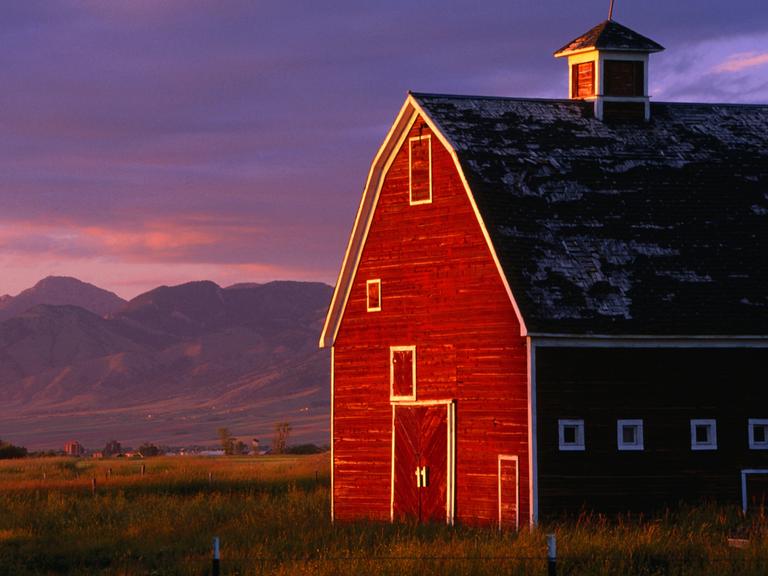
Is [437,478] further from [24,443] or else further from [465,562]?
[24,443]

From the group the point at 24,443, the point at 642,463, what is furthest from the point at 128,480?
the point at 24,443

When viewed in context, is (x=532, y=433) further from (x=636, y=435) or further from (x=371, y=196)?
(x=371, y=196)

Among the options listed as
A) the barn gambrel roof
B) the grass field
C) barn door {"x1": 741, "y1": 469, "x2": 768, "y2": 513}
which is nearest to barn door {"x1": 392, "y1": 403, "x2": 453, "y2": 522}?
the grass field

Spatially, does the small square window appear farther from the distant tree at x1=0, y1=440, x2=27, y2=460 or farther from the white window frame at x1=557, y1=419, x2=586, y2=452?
the distant tree at x1=0, y1=440, x2=27, y2=460

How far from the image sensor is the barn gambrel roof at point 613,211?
2878 centimetres

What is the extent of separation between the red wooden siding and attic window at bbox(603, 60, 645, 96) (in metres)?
4.92

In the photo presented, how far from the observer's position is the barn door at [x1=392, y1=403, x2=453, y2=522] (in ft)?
99.7

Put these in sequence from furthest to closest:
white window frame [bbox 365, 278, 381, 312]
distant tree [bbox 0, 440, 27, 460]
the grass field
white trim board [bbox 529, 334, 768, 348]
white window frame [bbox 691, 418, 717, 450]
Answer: distant tree [bbox 0, 440, 27, 460] < white window frame [bbox 365, 278, 381, 312] < white window frame [bbox 691, 418, 717, 450] < white trim board [bbox 529, 334, 768, 348] < the grass field

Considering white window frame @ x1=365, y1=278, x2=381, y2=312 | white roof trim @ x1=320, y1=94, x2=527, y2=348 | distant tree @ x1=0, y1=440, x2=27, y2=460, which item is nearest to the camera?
white roof trim @ x1=320, y1=94, x2=527, y2=348

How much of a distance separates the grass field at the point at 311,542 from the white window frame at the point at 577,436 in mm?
1311

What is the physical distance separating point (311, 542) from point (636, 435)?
6730 millimetres

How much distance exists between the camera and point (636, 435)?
28.7m

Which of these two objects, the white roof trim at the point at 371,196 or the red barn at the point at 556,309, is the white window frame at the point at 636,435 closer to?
the red barn at the point at 556,309

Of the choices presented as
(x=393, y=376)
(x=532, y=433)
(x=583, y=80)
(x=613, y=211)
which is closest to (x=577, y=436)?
(x=532, y=433)
